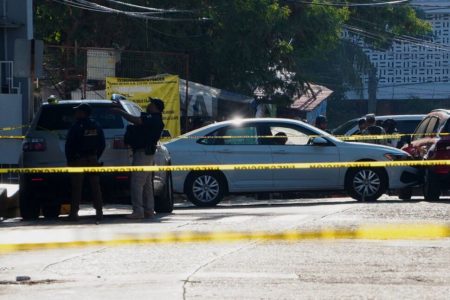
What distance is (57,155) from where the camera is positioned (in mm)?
16625

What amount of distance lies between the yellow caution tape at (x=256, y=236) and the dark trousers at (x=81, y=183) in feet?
7.97

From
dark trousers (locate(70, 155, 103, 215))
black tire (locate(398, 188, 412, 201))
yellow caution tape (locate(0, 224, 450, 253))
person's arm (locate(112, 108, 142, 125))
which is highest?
person's arm (locate(112, 108, 142, 125))

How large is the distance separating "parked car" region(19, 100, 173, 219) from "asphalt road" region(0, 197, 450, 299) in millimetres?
1385

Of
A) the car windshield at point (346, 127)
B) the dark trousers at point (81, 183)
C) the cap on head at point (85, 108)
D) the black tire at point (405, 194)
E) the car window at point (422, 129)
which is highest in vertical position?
the cap on head at point (85, 108)

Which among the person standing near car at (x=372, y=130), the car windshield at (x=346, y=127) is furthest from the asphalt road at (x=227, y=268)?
the car windshield at (x=346, y=127)

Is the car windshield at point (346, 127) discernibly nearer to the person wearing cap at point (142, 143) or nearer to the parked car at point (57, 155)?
the parked car at point (57, 155)

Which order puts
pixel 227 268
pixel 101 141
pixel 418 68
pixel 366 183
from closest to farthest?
1. pixel 227 268
2. pixel 101 141
3. pixel 366 183
4. pixel 418 68

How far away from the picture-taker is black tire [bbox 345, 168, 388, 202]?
2038 cm

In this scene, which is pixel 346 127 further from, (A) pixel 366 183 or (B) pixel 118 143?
(B) pixel 118 143

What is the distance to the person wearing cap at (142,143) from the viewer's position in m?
16.1

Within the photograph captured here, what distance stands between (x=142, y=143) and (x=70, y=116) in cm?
143

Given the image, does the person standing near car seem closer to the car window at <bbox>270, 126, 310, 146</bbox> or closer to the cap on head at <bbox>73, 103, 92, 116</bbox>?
the car window at <bbox>270, 126, 310, 146</bbox>

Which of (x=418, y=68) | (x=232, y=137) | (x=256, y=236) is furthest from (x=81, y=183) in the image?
(x=418, y=68)

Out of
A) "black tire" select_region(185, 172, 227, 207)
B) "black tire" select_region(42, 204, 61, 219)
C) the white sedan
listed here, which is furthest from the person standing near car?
"black tire" select_region(42, 204, 61, 219)
